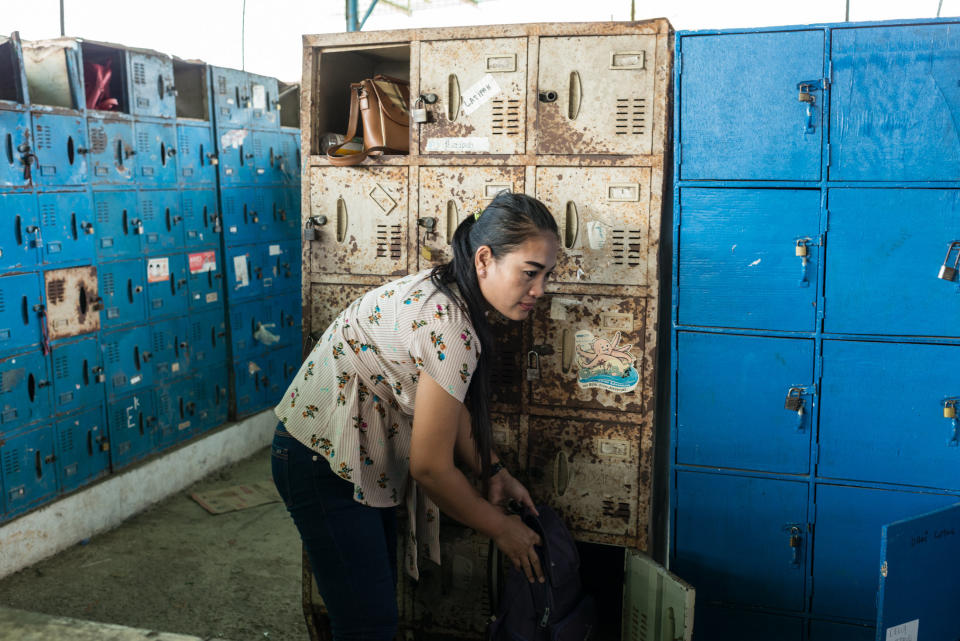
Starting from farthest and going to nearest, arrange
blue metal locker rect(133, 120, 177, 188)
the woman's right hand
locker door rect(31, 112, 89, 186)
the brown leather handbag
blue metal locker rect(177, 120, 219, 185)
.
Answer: blue metal locker rect(177, 120, 219, 185)
blue metal locker rect(133, 120, 177, 188)
locker door rect(31, 112, 89, 186)
the brown leather handbag
the woman's right hand

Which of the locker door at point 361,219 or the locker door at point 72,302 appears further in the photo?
the locker door at point 72,302

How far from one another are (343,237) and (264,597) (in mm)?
1671

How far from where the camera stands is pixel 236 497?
4441 mm

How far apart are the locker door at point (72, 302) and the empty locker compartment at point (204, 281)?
2.20ft

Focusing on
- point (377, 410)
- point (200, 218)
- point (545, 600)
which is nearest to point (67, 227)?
point (200, 218)

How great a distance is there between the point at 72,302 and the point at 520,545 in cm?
277

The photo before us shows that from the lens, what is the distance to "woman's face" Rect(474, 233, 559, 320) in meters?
1.95

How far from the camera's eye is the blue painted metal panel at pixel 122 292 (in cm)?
400

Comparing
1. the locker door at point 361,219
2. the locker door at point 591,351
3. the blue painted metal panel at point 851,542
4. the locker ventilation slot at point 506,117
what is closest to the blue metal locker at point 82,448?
the locker door at point 361,219

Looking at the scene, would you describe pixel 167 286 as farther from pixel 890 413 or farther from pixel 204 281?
pixel 890 413

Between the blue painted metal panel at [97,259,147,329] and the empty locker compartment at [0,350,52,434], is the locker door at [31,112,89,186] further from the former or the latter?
the empty locker compartment at [0,350,52,434]

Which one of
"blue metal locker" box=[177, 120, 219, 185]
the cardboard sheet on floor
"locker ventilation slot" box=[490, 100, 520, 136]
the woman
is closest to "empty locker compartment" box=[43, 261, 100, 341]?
"blue metal locker" box=[177, 120, 219, 185]

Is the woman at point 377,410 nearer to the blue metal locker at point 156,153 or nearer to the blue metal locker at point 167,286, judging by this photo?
the blue metal locker at point 167,286

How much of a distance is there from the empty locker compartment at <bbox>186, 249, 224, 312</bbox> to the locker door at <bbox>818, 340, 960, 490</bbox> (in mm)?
3478
